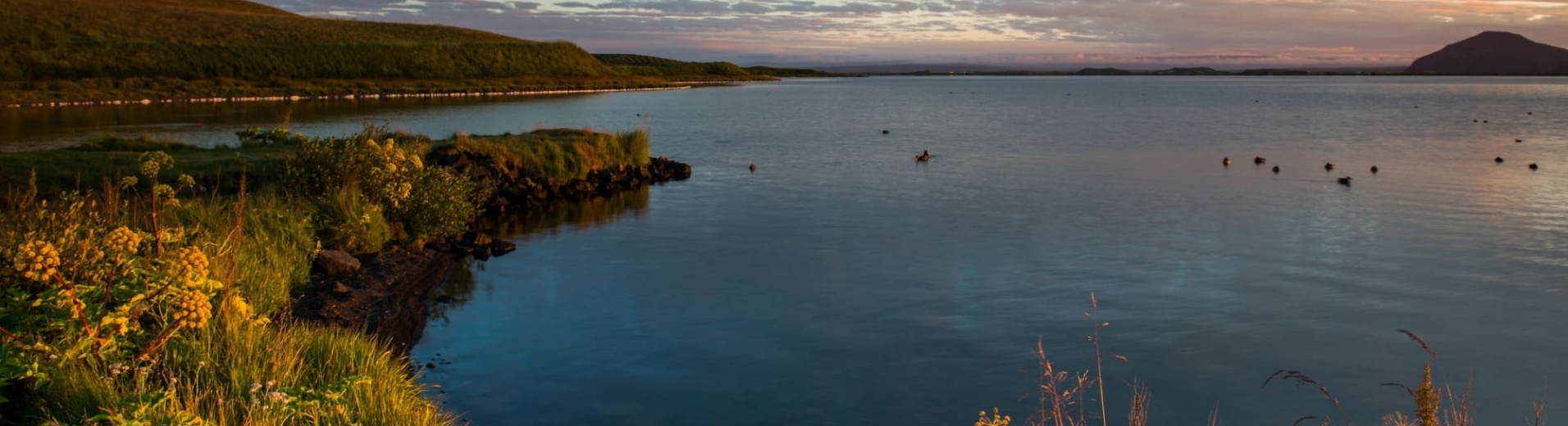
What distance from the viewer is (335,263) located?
13.5 meters

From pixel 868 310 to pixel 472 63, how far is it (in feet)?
368

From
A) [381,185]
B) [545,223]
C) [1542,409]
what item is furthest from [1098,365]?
[545,223]

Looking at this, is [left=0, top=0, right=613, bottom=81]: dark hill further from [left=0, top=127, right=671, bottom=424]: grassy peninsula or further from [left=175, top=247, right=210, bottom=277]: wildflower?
[left=175, top=247, right=210, bottom=277]: wildflower

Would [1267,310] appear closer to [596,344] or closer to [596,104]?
[596,344]

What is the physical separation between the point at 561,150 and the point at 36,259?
20.5 m

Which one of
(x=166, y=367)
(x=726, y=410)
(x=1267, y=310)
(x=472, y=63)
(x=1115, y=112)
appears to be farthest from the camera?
(x=472, y=63)

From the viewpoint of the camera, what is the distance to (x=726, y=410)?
9984mm

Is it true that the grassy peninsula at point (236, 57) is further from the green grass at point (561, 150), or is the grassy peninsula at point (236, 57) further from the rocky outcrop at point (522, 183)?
the rocky outcrop at point (522, 183)

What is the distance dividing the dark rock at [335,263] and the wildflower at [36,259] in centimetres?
644

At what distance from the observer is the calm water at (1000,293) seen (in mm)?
10500

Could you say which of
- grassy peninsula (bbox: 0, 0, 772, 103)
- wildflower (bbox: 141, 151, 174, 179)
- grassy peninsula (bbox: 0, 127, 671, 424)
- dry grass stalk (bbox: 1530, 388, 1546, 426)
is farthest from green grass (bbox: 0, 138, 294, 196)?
grassy peninsula (bbox: 0, 0, 772, 103)

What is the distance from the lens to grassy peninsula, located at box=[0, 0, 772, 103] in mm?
74125

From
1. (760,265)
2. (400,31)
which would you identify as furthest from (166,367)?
(400,31)

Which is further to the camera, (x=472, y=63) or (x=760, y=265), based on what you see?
(x=472, y=63)
